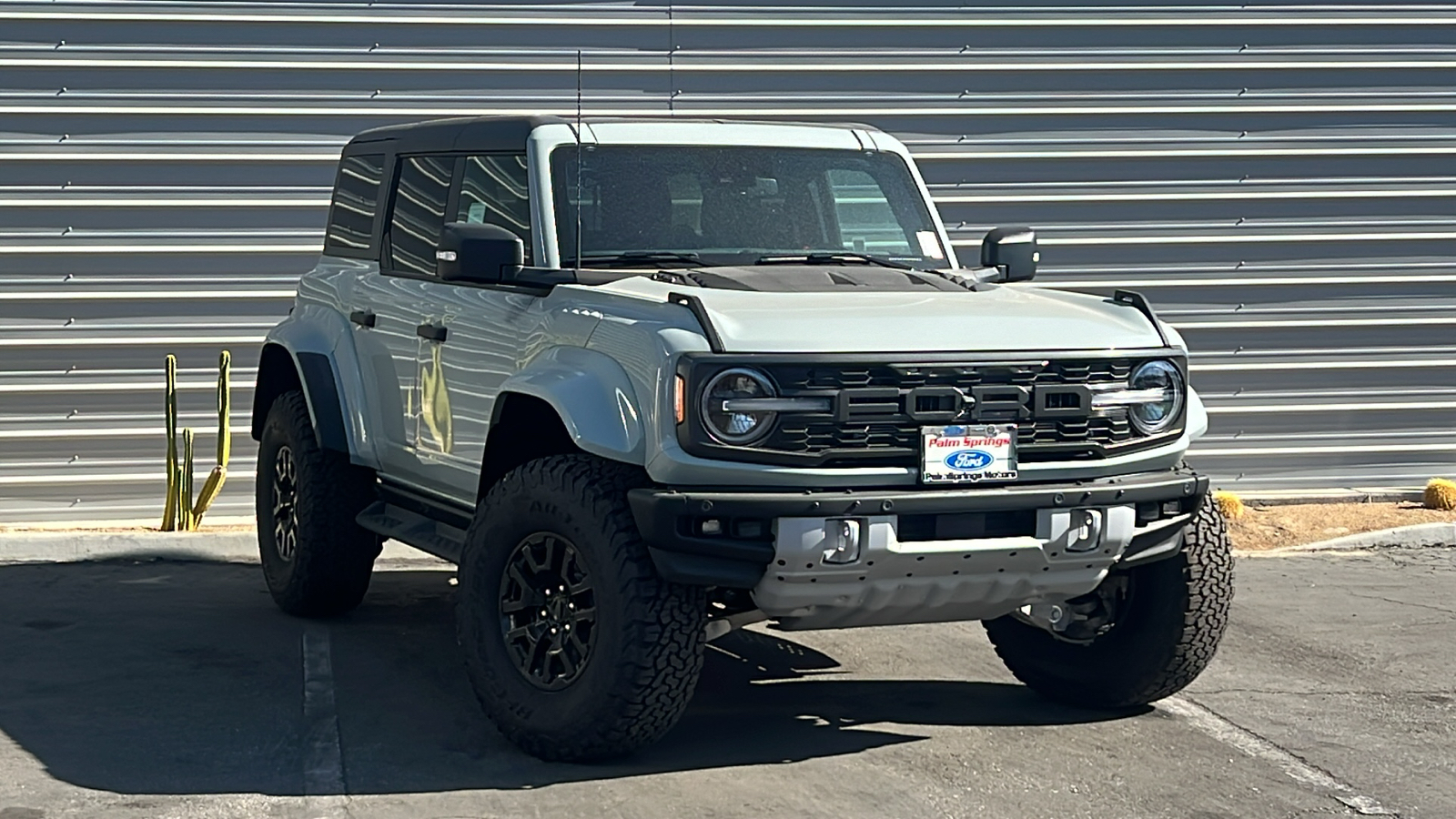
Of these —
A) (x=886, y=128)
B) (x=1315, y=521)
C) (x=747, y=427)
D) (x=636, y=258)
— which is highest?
(x=886, y=128)

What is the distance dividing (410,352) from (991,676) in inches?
99.5

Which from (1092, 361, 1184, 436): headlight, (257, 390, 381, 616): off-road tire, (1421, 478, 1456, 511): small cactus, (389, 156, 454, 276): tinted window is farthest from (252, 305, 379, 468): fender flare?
(1421, 478, 1456, 511): small cactus

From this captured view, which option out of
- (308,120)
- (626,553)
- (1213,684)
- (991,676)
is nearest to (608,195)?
(626,553)

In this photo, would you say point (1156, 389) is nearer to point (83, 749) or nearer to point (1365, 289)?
point (83, 749)

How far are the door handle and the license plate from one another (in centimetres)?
212

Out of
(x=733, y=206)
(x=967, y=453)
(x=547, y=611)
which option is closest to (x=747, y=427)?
(x=967, y=453)

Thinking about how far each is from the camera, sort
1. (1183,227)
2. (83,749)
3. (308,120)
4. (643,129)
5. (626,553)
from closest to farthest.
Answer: (626,553) → (83,749) → (643,129) → (308,120) → (1183,227)

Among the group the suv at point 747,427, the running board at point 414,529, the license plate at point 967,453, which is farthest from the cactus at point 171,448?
the license plate at point 967,453

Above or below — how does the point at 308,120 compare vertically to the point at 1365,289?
above

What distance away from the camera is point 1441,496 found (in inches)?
461

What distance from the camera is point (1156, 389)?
6.28 meters

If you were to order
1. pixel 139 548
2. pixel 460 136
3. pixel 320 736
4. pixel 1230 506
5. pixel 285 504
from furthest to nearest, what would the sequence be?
pixel 1230 506, pixel 139 548, pixel 285 504, pixel 460 136, pixel 320 736

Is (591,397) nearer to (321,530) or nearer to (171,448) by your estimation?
(321,530)

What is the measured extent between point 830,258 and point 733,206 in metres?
0.42
